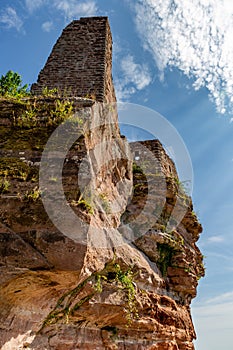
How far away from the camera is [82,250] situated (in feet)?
13.2

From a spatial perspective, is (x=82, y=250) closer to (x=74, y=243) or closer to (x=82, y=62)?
(x=74, y=243)

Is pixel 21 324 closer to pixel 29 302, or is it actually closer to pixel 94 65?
pixel 29 302

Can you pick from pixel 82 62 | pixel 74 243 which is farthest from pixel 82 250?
pixel 82 62

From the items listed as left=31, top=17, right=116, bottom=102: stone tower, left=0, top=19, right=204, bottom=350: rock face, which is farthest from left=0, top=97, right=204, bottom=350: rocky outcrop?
left=31, top=17, right=116, bottom=102: stone tower

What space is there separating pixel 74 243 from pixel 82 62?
626 cm

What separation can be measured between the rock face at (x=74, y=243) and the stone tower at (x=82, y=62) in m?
1.63

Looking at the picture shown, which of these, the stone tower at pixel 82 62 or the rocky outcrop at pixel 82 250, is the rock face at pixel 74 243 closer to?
the rocky outcrop at pixel 82 250

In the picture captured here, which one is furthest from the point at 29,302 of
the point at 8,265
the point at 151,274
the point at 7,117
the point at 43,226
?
the point at 151,274

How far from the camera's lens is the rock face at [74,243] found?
4029 mm

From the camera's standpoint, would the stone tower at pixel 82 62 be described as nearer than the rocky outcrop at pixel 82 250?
No

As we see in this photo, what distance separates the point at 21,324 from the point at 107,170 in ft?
9.57

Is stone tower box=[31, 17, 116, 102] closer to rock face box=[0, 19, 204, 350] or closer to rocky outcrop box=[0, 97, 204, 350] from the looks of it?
rock face box=[0, 19, 204, 350]

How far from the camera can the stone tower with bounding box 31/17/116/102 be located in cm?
862

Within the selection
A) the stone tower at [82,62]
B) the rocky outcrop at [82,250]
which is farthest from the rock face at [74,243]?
the stone tower at [82,62]
